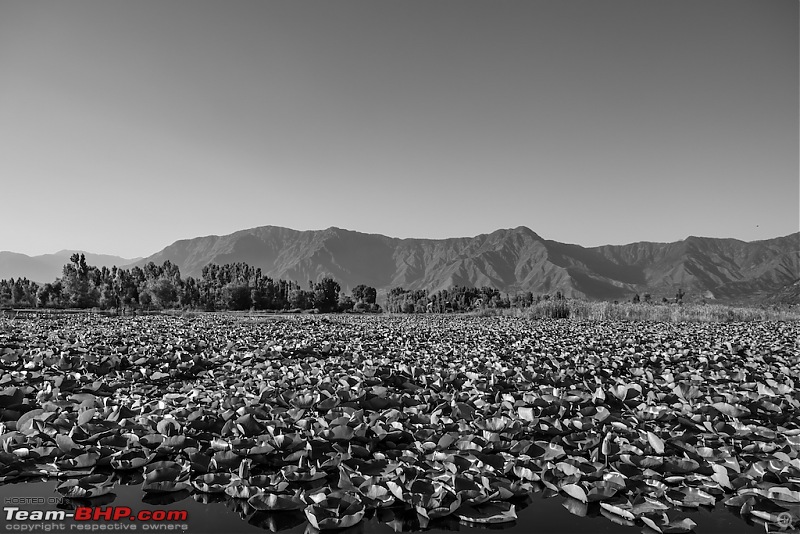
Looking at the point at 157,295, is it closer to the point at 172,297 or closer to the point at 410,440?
the point at 172,297

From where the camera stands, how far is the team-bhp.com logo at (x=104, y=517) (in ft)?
11.1

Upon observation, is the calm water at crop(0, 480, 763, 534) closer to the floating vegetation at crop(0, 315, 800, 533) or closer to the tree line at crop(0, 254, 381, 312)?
the floating vegetation at crop(0, 315, 800, 533)

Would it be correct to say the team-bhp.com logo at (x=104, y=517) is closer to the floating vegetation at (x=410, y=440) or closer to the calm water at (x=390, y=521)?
the calm water at (x=390, y=521)

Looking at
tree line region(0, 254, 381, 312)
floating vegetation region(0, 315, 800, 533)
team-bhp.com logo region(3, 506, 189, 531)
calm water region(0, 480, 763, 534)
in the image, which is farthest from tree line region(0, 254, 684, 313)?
team-bhp.com logo region(3, 506, 189, 531)

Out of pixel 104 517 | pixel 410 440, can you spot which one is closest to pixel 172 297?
pixel 410 440

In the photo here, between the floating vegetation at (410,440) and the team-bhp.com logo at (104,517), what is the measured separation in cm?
19

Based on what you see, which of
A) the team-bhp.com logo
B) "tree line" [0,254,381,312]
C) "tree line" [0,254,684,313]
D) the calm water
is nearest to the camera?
the calm water

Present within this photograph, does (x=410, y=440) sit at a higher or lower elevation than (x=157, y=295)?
lower

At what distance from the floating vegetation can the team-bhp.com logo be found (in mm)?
187

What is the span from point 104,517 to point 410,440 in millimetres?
2551

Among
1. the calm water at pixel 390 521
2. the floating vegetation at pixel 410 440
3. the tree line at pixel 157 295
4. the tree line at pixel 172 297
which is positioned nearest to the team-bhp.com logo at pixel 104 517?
the calm water at pixel 390 521

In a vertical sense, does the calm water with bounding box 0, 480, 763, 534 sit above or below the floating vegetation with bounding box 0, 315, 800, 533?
below

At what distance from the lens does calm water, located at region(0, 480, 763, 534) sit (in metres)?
3.29

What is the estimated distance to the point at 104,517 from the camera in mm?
3467
